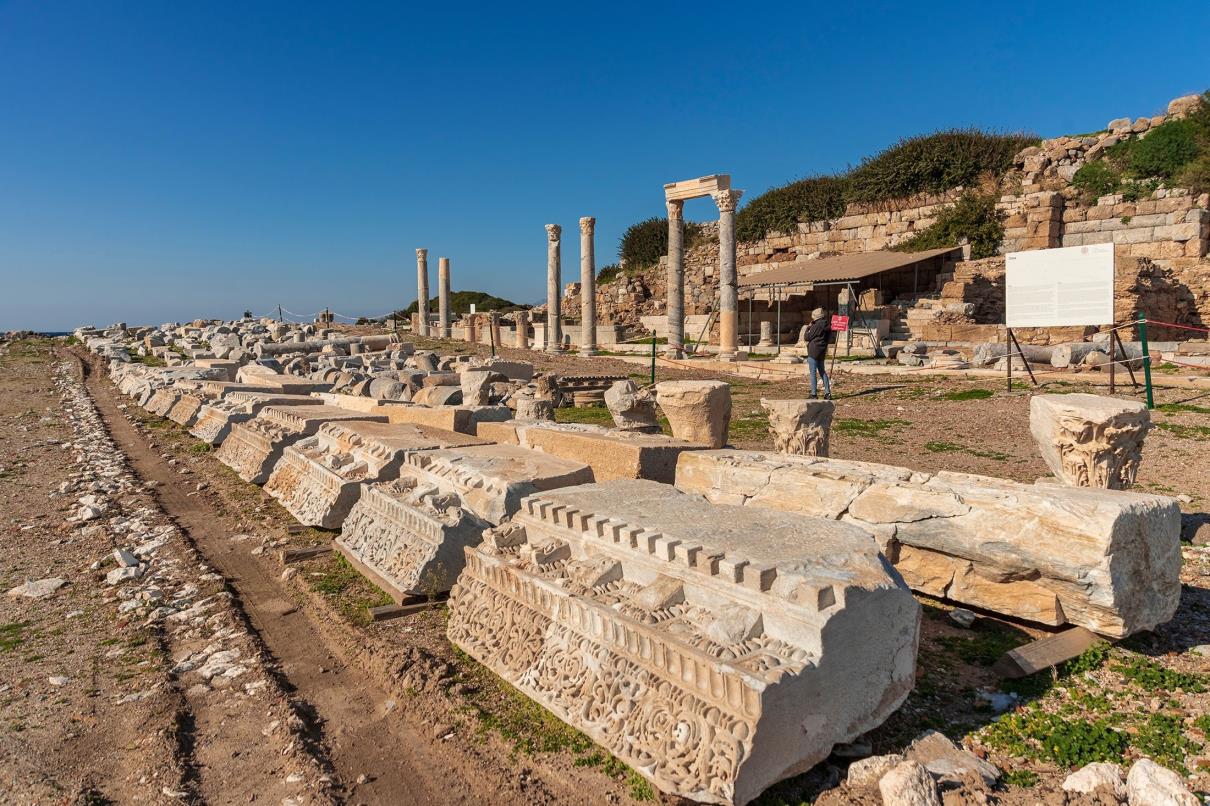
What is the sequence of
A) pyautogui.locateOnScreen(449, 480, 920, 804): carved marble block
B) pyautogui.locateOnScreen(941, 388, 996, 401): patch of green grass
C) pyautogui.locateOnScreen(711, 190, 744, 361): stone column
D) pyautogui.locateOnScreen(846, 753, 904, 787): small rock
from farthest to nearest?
pyautogui.locateOnScreen(711, 190, 744, 361): stone column < pyautogui.locateOnScreen(941, 388, 996, 401): patch of green grass < pyautogui.locateOnScreen(846, 753, 904, 787): small rock < pyautogui.locateOnScreen(449, 480, 920, 804): carved marble block

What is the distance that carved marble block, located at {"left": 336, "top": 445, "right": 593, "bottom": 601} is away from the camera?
399cm

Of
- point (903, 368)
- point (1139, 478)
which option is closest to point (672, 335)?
point (903, 368)

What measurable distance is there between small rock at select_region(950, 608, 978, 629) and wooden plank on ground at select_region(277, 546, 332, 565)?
12.6ft

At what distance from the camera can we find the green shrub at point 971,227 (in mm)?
21828

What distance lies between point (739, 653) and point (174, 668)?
105 inches

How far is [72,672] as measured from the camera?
3352mm

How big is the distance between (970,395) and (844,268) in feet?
35.3

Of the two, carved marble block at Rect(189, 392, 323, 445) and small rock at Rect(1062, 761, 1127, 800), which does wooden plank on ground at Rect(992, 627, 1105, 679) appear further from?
carved marble block at Rect(189, 392, 323, 445)

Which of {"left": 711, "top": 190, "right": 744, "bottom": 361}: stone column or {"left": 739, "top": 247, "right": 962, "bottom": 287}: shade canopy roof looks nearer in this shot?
{"left": 711, "top": 190, "right": 744, "bottom": 361}: stone column

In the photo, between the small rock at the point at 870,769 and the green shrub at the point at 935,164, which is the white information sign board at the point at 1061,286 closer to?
the small rock at the point at 870,769

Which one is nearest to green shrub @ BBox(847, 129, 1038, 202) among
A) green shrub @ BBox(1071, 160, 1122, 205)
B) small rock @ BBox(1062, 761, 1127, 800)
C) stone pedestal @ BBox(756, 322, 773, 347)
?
green shrub @ BBox(1071, 160, 1122, 205)

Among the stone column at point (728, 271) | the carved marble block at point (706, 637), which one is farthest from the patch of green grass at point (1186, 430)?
the stone column at point (728, 271)

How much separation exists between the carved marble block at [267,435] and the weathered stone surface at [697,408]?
3.01 meters

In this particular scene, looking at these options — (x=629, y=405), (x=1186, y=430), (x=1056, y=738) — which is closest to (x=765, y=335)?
(x=1186, y=430)
